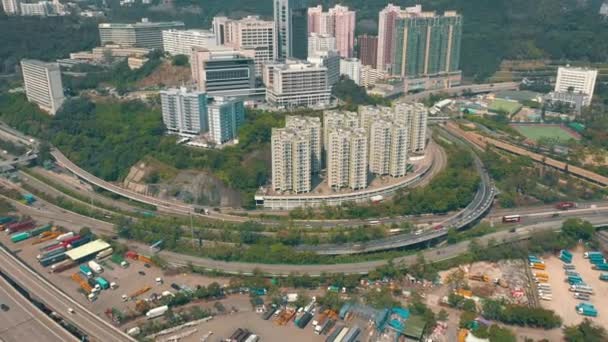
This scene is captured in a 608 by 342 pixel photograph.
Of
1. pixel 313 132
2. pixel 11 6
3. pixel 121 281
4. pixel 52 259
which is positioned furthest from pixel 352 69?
pixel 11 6

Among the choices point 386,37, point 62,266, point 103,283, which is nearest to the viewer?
point 103,283

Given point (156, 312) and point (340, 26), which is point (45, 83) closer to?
point (156, 312)

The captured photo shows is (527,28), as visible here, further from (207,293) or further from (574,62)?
(207,293)

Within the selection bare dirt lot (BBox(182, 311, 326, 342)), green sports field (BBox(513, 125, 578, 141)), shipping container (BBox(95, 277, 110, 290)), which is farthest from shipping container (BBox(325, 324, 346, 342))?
green sports field (BBox(513, 125, 578, 141))

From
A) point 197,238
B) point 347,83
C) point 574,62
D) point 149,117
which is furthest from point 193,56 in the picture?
point 574,62

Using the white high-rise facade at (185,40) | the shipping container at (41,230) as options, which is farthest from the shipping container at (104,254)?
the white high-rise facade at (185,40)

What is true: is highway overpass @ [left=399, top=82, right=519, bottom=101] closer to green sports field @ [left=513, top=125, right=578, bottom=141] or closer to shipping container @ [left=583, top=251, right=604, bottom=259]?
green sports field @ [left=513, top=125, right=578, bottom=141]
